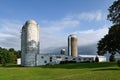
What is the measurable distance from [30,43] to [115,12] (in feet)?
138

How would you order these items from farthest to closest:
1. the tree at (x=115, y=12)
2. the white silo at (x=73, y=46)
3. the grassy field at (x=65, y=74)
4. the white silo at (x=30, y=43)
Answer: the white silo at (x=73, y=46), the white silo at (x=30, y=43), the tree at (x=115, y=12), the grassy field at (x=65, y=74)

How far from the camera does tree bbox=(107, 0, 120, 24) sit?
53438mm

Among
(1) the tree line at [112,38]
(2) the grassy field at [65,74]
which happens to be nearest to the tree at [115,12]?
(1) the tree line at [112,38]

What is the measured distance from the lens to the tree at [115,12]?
53.4m

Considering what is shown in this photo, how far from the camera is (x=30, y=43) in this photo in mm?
89438

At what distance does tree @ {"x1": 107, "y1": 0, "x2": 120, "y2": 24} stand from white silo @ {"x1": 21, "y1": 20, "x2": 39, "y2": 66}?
40613mm

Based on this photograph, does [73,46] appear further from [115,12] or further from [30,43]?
[115,12]

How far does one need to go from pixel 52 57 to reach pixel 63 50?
28.2 m

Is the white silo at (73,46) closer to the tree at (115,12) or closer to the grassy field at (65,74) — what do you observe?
the tree at (115,12)

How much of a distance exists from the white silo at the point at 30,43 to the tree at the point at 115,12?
4061 cm

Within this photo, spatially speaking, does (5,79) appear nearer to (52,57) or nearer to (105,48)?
(105,48)

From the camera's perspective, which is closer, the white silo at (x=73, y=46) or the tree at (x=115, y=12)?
the tree at (x=115, y=12)

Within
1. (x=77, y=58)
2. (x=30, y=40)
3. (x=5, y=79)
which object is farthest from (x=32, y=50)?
(x=5, y=79)

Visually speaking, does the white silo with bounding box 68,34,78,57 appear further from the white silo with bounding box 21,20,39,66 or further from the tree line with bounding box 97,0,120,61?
the tree line with bounding box 97,0,120,61
